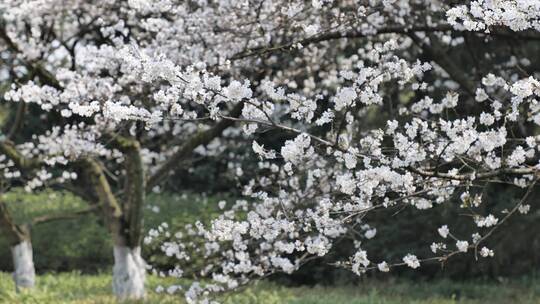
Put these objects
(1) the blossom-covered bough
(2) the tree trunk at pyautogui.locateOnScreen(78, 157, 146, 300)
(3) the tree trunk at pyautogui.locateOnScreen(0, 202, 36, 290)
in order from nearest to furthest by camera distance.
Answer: (1) the blossom-covered bough < (2) the tree trunk at pyautogui.locateOnScreen(78, 157, 146, 300) < (3) the tree trunk at pyautogui.locateOnScreen(0, 202, 36, 290)

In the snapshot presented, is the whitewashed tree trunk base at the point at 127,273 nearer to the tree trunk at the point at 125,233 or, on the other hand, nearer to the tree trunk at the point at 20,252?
the tree trunk at the point at 125,233

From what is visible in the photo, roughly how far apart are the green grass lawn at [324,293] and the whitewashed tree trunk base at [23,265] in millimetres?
160

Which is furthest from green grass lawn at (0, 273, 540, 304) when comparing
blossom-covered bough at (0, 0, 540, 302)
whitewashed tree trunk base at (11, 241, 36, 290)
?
blossom-covered bough at (0, 0, 540, 302)

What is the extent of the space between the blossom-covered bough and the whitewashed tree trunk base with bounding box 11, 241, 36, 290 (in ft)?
3.26

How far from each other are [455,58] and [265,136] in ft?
18.6

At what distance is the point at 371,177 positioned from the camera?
13.4 ft

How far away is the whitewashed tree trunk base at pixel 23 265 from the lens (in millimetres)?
9844

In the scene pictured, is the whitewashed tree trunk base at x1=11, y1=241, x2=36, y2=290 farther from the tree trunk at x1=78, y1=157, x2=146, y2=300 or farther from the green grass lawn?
the tree trunk at x1=78, y1=157, x2=146, y2=300

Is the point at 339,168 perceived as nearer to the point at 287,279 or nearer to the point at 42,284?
the point at 287,279

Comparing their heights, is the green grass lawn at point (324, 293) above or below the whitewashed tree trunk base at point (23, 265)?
below

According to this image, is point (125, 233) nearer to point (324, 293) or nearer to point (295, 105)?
point (324, 293)

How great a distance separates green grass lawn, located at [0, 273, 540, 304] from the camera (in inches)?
354

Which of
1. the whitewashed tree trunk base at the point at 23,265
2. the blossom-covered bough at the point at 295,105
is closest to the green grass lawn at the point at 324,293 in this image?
the whitewashed tree trunk base at the point at 23,265

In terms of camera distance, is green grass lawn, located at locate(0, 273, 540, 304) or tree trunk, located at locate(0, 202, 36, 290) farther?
tree trunk, located at locate(0, 202, 36, 290)
